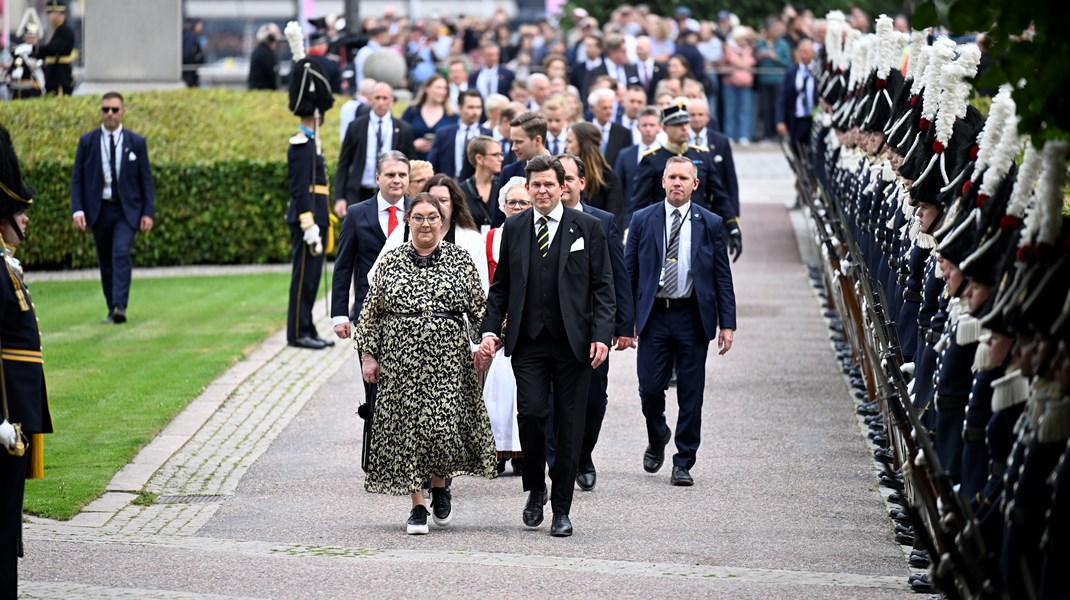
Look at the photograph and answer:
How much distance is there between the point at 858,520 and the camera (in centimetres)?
993

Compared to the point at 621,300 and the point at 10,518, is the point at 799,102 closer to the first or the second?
the point at 621,300

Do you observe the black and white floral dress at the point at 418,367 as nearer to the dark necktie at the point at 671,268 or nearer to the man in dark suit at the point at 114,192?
the dark necktie at the point at 671,268

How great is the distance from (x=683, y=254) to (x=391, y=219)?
1902 mm

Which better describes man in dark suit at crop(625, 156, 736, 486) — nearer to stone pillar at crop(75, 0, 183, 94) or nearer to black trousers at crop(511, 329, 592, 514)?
black trousers at crop(511, 329, 592, 514)

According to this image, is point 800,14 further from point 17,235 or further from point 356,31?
point 17,235

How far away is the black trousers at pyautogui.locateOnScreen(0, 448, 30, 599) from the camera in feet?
25.6

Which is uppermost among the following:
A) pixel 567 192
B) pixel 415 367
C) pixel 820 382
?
pixel 567 192

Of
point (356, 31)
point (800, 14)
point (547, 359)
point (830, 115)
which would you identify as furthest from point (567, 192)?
point (800, 14)

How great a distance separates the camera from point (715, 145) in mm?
15102

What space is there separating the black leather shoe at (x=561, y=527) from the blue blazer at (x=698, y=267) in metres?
1.90

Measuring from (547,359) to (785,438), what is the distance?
3.00 metres

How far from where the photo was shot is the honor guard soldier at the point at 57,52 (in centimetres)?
2912

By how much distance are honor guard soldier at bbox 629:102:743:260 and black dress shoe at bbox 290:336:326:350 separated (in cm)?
353

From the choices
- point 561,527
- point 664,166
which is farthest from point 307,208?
point 561,527
